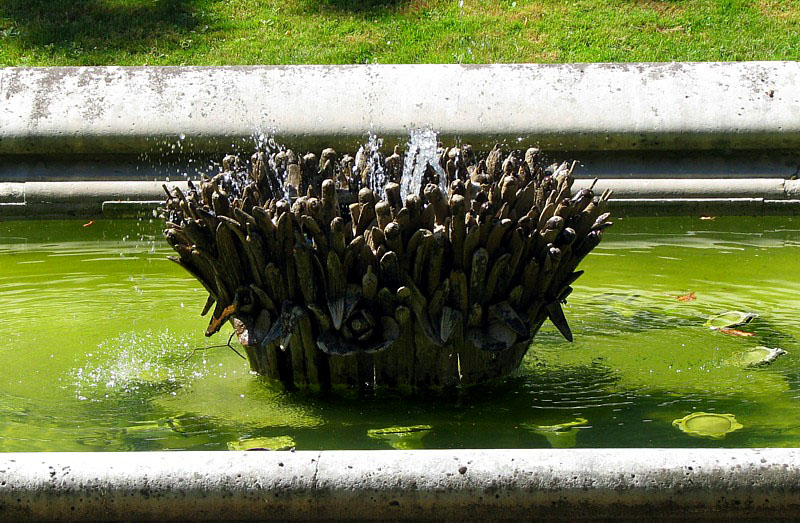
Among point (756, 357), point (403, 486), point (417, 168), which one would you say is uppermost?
point (417, 168)

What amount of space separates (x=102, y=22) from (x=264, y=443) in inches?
288

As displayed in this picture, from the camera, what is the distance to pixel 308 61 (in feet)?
29.5

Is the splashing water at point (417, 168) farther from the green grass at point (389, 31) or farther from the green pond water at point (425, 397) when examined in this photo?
the green grass at point (389, 31)

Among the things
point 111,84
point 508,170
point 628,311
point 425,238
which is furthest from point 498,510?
point 111,84

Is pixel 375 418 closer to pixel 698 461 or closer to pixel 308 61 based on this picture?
pixel 698 461

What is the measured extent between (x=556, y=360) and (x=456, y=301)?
87 cm

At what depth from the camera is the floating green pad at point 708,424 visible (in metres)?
3.53

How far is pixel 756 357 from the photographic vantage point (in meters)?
4.31

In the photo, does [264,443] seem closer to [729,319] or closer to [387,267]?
[387,267]

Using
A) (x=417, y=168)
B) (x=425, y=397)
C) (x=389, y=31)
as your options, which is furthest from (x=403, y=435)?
(x=389, y=31)

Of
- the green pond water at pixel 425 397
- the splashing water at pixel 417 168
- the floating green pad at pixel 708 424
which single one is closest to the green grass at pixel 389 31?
the green pond water at pixel 425 397

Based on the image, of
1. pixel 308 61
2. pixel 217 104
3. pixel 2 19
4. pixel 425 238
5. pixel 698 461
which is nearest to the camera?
pixel 698 461

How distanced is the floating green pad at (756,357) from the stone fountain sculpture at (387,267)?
34.3 inches

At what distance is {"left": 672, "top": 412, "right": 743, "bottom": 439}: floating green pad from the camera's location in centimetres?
353
